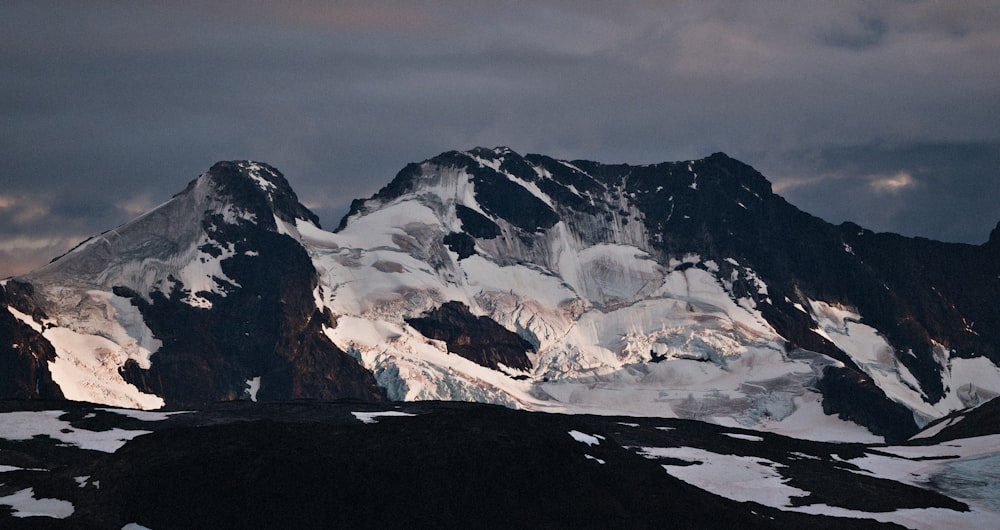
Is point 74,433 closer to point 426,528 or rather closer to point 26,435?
point 26,435

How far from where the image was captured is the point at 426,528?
465ft

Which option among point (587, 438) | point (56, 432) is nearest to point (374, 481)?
point (587, 438)

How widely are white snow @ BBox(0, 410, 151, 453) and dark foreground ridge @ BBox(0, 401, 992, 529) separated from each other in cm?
105

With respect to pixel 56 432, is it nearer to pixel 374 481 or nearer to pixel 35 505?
pixel 35 505

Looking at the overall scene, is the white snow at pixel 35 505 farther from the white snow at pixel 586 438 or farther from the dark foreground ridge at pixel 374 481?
the white snow at pixel 586 438

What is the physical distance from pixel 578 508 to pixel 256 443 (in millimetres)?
31203

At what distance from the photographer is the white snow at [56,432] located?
584 feet

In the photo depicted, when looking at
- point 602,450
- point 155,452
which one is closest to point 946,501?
point 602,450

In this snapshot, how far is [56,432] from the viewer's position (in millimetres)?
182125

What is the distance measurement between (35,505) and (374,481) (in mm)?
30560

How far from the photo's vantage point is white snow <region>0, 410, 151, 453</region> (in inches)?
7003

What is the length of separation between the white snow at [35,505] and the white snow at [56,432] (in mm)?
39439

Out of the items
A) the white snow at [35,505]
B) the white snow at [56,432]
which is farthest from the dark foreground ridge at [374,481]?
the white snow at [56,432]

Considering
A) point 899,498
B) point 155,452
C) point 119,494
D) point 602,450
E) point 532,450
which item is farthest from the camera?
point 899,498
